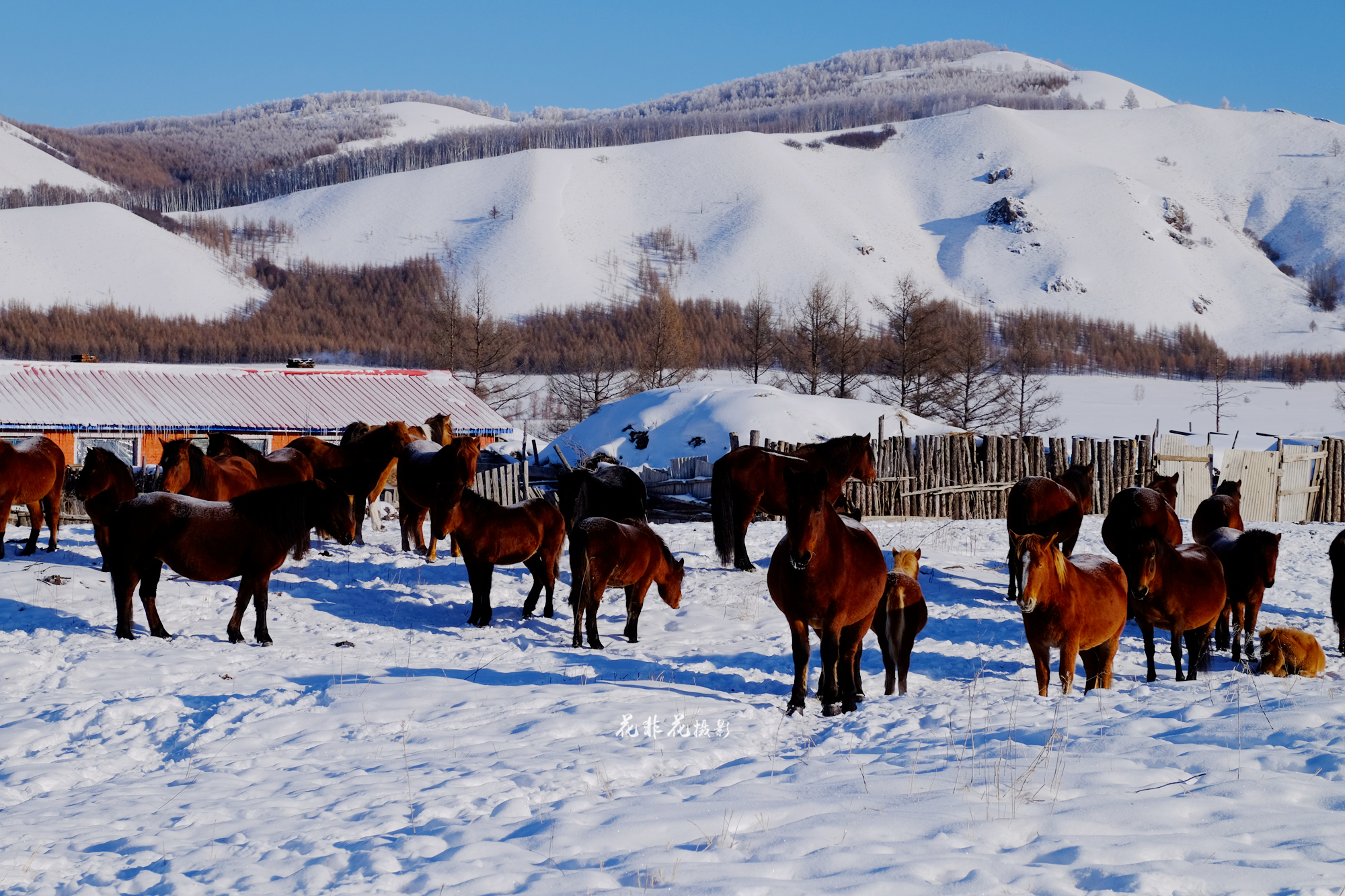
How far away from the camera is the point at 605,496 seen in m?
12.1

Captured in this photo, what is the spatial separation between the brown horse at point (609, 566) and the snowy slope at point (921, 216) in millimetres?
99767

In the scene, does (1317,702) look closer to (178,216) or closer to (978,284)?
(978,284)

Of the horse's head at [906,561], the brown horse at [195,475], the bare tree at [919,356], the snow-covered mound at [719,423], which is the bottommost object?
the horse's head at [906,561]

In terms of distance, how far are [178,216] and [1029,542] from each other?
155731mm

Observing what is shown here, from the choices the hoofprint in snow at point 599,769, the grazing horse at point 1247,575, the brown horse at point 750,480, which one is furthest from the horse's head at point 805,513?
the brown horse at point 750,480

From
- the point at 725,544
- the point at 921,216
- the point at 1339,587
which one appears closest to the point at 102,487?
the point at 725,544

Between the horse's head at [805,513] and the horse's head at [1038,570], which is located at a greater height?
the horse's head at [805,513]

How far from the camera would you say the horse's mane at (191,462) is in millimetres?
10727

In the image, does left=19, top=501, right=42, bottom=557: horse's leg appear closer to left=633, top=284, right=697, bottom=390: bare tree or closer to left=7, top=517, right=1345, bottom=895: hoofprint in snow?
left=7, top=517, right=1345, bottom=895: hoofprint in snow

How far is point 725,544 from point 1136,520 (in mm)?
5042

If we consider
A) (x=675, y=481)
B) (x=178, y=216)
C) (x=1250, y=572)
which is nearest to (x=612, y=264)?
(x=178, y=216)

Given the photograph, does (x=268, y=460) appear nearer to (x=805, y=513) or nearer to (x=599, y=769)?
(x=805, y=513)

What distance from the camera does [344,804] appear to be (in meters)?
4.73

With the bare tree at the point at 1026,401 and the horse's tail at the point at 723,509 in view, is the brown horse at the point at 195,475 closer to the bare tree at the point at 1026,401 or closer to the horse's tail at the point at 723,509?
the horse's tail at the point at 723,509
